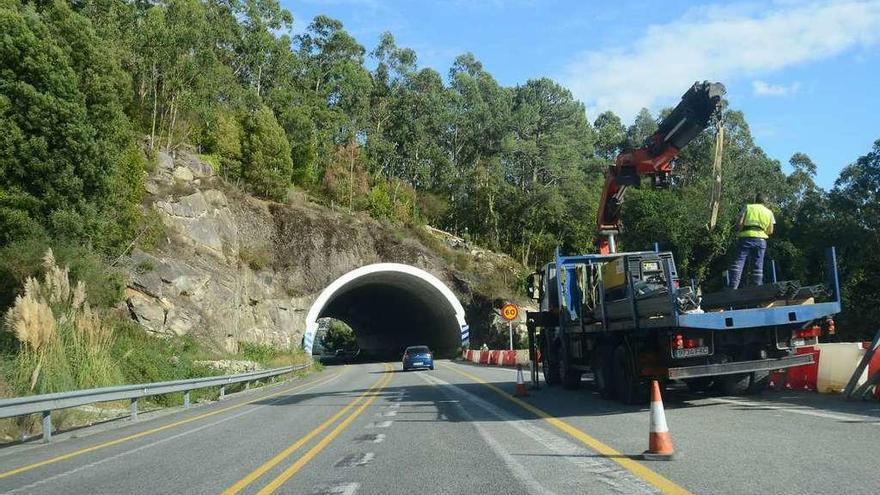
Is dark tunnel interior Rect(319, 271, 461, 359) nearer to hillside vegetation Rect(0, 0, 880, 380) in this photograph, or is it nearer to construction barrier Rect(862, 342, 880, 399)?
hillside vegetation Rect(0, 0, 880, 380)

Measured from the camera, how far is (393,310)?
209 feet

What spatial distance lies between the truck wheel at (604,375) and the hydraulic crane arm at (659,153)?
346 cm

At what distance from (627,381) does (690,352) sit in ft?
5.54

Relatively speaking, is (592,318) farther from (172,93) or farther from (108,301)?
(172,93)

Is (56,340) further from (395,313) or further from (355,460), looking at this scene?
(395,313)

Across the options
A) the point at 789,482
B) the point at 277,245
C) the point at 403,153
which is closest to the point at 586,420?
the point at 789,482

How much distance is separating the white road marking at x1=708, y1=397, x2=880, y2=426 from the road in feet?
0.08

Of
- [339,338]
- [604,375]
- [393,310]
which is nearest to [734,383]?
[604,375]

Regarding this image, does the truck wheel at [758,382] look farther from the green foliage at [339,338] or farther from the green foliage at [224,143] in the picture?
the green foliage at [339,338]

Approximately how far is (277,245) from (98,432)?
37.0m

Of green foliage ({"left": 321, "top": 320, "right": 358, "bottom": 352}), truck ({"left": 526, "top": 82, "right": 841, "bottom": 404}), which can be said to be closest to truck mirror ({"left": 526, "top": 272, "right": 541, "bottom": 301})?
truck ({"left": 526, "top": 82, "right": 841, "bottom": 404})

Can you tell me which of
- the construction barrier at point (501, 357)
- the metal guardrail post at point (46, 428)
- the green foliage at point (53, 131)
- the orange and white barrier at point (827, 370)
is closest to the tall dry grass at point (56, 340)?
the metal guardrail post at point (46, 428)

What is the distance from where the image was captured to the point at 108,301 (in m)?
23.9

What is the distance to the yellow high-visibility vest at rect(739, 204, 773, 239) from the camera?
12.2 metres
